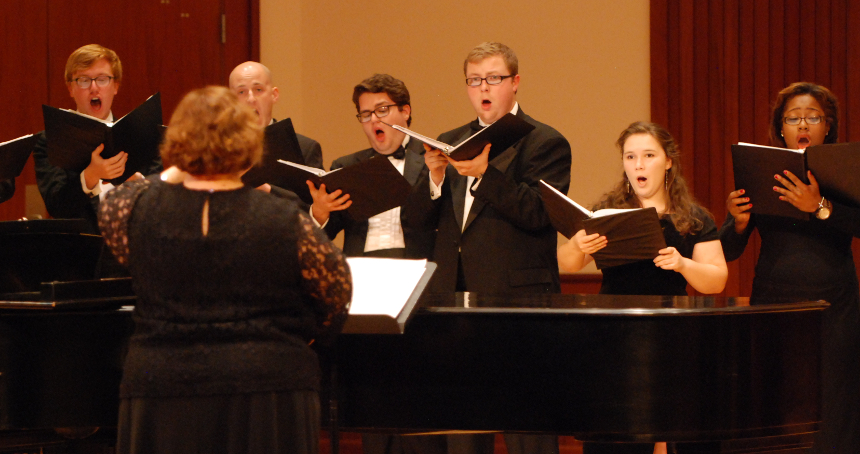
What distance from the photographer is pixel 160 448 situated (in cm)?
169

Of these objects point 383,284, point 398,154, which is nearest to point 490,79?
point 398,154

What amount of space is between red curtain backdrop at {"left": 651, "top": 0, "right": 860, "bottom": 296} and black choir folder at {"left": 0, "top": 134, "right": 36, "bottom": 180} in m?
2.97

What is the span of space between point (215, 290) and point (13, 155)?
1.48m

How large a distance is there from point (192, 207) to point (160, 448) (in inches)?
19.0

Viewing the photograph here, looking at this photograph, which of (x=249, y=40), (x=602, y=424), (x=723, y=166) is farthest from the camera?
(x=249, y=40)

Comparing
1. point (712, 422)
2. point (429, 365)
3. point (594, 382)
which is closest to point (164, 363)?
point (429, 365)

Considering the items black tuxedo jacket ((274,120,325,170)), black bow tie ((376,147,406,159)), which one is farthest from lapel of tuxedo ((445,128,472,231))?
black tuxedo jacket ((274,120,325,170))

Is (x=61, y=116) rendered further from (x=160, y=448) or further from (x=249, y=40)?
(x=249, y=40)

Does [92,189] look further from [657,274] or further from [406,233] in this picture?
[657,274]

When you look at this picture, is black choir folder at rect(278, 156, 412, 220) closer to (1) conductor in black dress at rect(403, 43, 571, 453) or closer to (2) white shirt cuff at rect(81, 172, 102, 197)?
(1) conductor in black dress at rect(403, 43, 571, 453)

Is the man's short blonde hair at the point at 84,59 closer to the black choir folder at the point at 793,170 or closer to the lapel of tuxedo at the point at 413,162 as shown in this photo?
the lapel of tuxedo at the point at 413,162

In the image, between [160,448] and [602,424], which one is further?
[602,424]

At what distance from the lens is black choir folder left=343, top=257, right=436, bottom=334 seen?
1889mm

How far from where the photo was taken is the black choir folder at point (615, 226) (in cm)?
248
